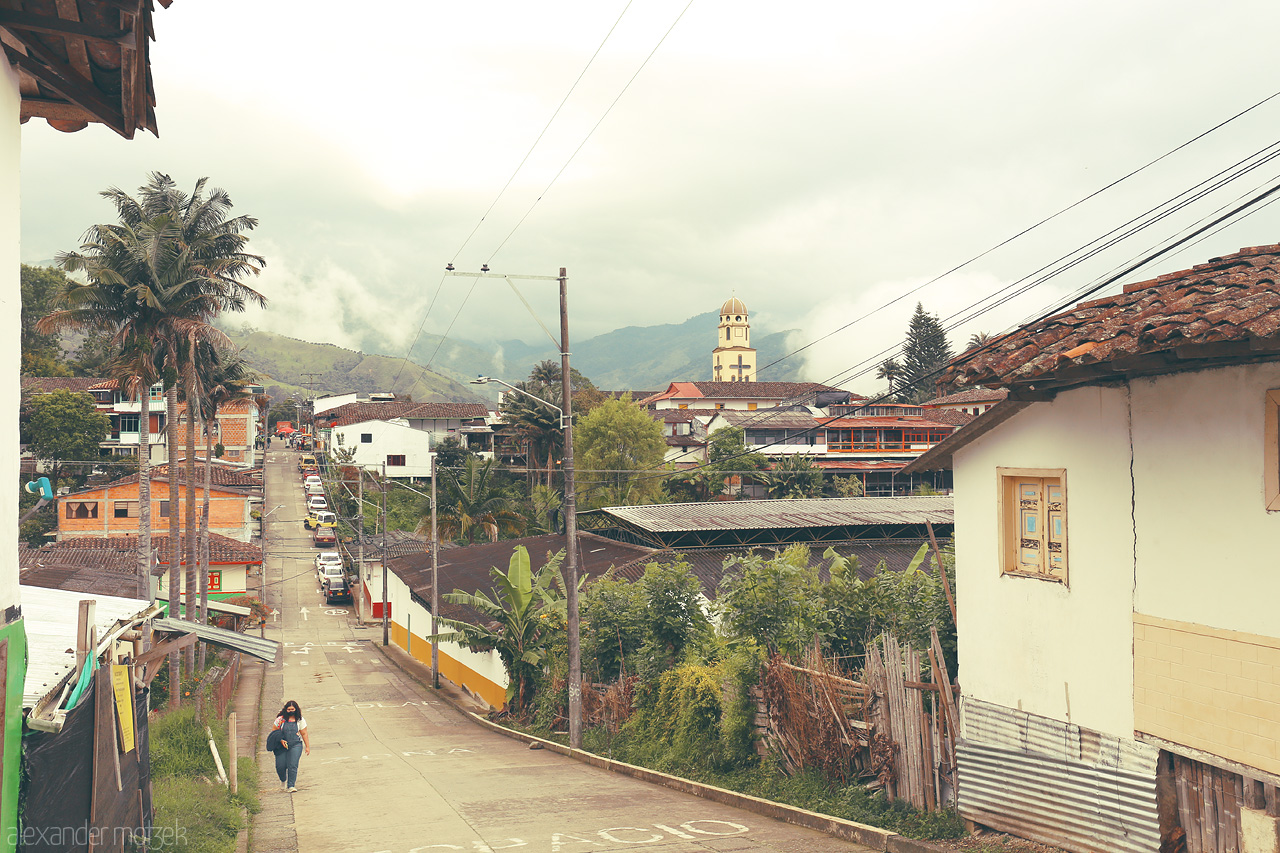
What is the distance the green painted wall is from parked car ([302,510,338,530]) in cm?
6727

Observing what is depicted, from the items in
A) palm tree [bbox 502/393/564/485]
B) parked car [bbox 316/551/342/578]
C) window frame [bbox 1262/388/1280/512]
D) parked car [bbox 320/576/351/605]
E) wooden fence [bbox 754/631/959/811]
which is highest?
palm tree [bbox 502/393/564/485]

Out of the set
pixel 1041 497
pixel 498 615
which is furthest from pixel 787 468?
pixel 1041 497

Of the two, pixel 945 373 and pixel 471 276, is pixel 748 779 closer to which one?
pixel 945 373

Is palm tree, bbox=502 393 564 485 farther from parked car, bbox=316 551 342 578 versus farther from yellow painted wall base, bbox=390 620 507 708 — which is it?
yellow painted wall base, bbox=390 620 507 708

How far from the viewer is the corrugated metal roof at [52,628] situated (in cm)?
740

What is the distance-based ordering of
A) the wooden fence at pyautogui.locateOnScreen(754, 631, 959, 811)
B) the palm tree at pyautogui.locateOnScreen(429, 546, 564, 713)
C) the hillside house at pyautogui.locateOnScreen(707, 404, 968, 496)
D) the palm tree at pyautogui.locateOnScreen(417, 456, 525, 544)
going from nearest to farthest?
the wooden fence at pyautogui.locateOnScreen(754, 631, 959, 811), the palm tree at pyautogui.locateOnScreen(429, 546, 564, 713), the palm tree at pyautogui.locateOnScreen(417, 456, 525, 544), the hillside house at pyautogui.locateOnScreen(707, 404, 968, 496)

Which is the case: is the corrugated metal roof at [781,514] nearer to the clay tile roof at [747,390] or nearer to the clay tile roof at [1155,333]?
the clay tile roof at [1155,333]

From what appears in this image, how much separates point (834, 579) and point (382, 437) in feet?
264

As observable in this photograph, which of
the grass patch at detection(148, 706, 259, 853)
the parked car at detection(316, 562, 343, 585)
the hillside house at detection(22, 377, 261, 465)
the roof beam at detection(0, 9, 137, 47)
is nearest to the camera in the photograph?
the roof beam at detection(0, 9, 137, 47)

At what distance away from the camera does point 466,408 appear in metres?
98.1

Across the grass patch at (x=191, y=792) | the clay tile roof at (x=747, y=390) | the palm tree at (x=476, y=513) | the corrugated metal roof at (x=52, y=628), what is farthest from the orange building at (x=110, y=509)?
the clay tile roof at (x=747, y=390)

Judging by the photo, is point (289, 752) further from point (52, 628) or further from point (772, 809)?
point (772, 809)

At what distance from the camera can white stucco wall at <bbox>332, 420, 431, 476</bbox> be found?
90.3 meters

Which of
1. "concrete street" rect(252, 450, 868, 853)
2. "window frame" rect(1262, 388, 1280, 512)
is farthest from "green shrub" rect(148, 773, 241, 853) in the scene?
"window frame" rect(1262, 388, 1280, 512)
